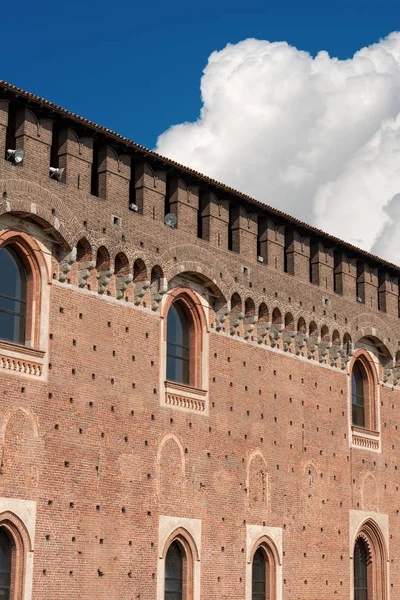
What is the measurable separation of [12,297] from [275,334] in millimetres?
6337

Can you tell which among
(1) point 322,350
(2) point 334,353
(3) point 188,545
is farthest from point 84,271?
(2) point 334,353

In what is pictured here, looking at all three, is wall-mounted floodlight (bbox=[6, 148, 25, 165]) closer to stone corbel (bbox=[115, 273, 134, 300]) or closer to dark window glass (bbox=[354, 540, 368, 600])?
stone corbel (bbox=[115, 273, 134, 300])

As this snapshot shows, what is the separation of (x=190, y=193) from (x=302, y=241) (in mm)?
3613

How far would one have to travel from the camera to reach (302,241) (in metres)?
22.2

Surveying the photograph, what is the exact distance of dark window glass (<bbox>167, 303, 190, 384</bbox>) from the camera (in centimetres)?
1888

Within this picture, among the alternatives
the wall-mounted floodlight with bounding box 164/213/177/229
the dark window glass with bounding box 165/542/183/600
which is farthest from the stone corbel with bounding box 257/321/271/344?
the dark window glass with bounding box 165/542/183/600

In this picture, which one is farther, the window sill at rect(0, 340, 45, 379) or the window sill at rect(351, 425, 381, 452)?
the window sill at rect(351, 425, 381, 452)

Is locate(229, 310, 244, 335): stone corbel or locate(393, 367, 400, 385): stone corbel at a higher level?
locate(393, 367, 400, 385): stone corbel

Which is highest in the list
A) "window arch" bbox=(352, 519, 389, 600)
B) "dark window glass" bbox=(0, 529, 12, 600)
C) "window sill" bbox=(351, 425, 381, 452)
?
"window sill" bbox=(351, 425, 381, 452)

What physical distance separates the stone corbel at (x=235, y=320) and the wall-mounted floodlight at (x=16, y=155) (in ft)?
18.3

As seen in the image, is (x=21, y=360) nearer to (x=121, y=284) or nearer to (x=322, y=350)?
(x=121, y=284)

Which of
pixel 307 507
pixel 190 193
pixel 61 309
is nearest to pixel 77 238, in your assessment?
pixel 61 309

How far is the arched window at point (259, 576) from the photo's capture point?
64.4 feet

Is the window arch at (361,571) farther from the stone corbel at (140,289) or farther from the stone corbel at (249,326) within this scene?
the stone corbel at (140,289)
